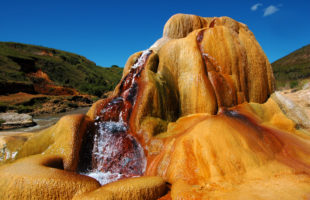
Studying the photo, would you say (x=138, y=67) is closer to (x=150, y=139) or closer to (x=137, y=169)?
(x=150, y=139)

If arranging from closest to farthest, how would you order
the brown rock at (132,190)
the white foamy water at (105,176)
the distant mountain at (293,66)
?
the brown rock at (132,190)
the white foamy water at (105,176)
the distant mountain at (293,66)

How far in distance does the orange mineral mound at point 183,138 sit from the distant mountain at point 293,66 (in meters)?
32.8

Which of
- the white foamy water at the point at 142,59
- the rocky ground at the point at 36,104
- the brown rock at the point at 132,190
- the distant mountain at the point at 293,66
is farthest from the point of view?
the distant mountain at the point at 293,66

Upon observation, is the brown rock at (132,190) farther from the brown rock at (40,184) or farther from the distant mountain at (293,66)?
the distant mountain at (293,66)

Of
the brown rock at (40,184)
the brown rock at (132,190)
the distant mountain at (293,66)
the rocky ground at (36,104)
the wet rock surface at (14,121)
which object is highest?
the distant mountain at (293,66)

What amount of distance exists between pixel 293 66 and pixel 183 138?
4480 centimetres

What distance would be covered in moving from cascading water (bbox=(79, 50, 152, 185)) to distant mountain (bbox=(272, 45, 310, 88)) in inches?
1370

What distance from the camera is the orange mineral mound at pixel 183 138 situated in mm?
3162

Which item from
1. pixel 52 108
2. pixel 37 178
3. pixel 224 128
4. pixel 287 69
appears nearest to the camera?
pixel 37 178

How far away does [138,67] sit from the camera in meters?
6.00

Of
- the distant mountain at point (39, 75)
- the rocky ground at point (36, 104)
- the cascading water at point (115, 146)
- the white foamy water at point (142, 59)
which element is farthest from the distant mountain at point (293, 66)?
the cascading water at point (115, 146)

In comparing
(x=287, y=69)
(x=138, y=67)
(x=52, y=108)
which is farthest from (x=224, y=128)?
(x=287, y=69)

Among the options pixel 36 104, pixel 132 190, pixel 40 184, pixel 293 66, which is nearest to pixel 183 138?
pixel 132 190

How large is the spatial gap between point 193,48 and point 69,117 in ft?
12.0
